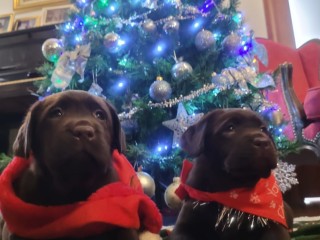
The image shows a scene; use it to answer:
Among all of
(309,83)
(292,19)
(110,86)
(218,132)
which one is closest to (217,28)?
(110,86)

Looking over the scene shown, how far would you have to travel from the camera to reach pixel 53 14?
3.24m

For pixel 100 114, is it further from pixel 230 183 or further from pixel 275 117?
pixel 275 117

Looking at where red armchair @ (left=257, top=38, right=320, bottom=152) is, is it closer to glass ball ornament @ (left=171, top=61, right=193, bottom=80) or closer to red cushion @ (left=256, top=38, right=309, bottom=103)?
red cushion @ (left=256, top=38, right=309, bottom=103)

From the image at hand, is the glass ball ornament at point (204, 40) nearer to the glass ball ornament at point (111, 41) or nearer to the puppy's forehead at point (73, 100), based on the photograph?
the glass ball ornament at point (111, 41)

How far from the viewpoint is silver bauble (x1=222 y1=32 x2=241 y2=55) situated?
6.52ft

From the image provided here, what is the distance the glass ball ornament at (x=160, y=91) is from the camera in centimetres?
179

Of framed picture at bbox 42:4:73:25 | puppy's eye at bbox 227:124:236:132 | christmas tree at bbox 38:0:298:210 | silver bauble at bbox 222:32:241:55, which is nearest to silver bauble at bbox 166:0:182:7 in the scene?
christmas tree at bbox 38:0:298:210

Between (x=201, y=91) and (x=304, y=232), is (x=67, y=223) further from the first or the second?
(x=201, y=91)

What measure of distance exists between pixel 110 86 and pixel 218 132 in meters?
1.02

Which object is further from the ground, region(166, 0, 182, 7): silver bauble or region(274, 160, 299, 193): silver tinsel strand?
region(166, 0, 182, 7): silver bauble

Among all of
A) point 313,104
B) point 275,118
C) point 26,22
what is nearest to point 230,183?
point 275,118

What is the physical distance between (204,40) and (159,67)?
0.25 metres

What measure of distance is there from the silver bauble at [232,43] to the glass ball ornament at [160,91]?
0.40 m

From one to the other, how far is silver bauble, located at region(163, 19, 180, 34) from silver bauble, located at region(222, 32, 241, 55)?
0.26m
